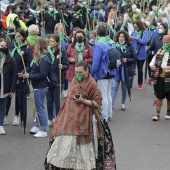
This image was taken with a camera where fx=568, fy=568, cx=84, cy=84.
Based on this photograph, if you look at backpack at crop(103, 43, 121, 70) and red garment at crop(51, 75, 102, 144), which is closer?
red garment at crop(51, 75, 102, 144)

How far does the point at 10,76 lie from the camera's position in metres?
9.32

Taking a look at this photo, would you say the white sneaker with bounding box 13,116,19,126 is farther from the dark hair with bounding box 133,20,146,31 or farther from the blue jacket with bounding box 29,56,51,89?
the dark hair with bounding box 133,20,146,31

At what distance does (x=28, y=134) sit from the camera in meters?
9.57

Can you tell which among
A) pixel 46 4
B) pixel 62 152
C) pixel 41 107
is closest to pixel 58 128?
pixel 62 152

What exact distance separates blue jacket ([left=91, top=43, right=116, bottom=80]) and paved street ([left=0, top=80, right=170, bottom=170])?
994 millimetres

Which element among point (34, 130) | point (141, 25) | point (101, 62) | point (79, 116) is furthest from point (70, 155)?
point (141, 25)

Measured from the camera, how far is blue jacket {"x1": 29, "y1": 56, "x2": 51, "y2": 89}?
9039 millimetres

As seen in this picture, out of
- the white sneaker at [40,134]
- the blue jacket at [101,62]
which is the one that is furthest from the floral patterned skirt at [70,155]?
the blue jacket at [101,62]

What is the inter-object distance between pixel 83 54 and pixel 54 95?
4.79 feet

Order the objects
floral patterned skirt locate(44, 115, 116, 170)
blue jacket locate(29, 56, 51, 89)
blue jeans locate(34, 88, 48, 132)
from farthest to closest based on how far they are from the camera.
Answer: blue jeans locate(34, 88, 48, 132) → blue jacket locate(29, 56, 51, 89) → floral patterned skirt locate(44, 115, 116, 170)

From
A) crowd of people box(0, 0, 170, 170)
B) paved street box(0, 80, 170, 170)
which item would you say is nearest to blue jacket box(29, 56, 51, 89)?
crowd of people box(0, 0, 170, 170)

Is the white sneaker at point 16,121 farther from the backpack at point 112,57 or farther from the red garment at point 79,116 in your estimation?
the red garment at point 79,116

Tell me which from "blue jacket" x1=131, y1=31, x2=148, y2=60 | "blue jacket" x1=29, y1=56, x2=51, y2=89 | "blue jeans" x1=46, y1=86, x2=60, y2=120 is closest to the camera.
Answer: "blue jacket" x1=29, y1=56, x2=51, y2=89

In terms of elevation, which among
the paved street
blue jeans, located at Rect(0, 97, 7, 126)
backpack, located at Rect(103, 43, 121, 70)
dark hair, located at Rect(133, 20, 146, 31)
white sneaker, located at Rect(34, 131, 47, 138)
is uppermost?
dark hair, located at Rect(133, 20, 146, 31)
